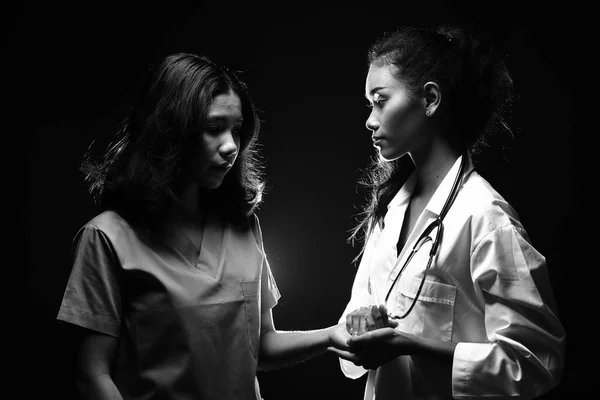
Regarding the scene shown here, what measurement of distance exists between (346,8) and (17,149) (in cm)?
145

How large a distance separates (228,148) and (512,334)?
835mm

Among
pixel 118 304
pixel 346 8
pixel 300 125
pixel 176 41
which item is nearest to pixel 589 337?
pixel 300 125

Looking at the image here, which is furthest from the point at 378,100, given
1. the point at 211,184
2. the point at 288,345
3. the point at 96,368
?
the point at 96,368

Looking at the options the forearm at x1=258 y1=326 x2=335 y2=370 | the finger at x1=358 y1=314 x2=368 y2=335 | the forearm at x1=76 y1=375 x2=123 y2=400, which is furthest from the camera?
the forearm at x1=258 y1=326 x2=335 y2=370

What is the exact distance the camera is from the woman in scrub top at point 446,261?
1599mm

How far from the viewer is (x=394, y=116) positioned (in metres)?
1.82

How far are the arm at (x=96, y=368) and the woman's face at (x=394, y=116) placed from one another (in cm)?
87

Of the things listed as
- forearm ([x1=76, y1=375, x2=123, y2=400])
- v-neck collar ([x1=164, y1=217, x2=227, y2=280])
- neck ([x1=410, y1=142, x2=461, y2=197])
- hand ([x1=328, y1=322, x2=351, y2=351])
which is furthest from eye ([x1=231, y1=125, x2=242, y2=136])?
forearm ([x1=76, y1=375, x2=123, y2=400])

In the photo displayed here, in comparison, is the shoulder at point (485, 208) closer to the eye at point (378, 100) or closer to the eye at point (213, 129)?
the eye at point (378, 100)

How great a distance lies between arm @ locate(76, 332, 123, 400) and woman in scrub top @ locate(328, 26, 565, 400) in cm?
58

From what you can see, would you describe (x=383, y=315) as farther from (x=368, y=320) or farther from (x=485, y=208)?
(x=485, y=208)

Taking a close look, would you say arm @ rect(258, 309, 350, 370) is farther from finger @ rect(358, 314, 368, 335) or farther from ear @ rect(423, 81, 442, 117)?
ear @ rect(423, 81, 442, 117)

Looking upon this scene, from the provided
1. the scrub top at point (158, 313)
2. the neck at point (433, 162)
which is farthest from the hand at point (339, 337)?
the neck at point (433, 162)

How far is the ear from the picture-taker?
1836 millimetres
